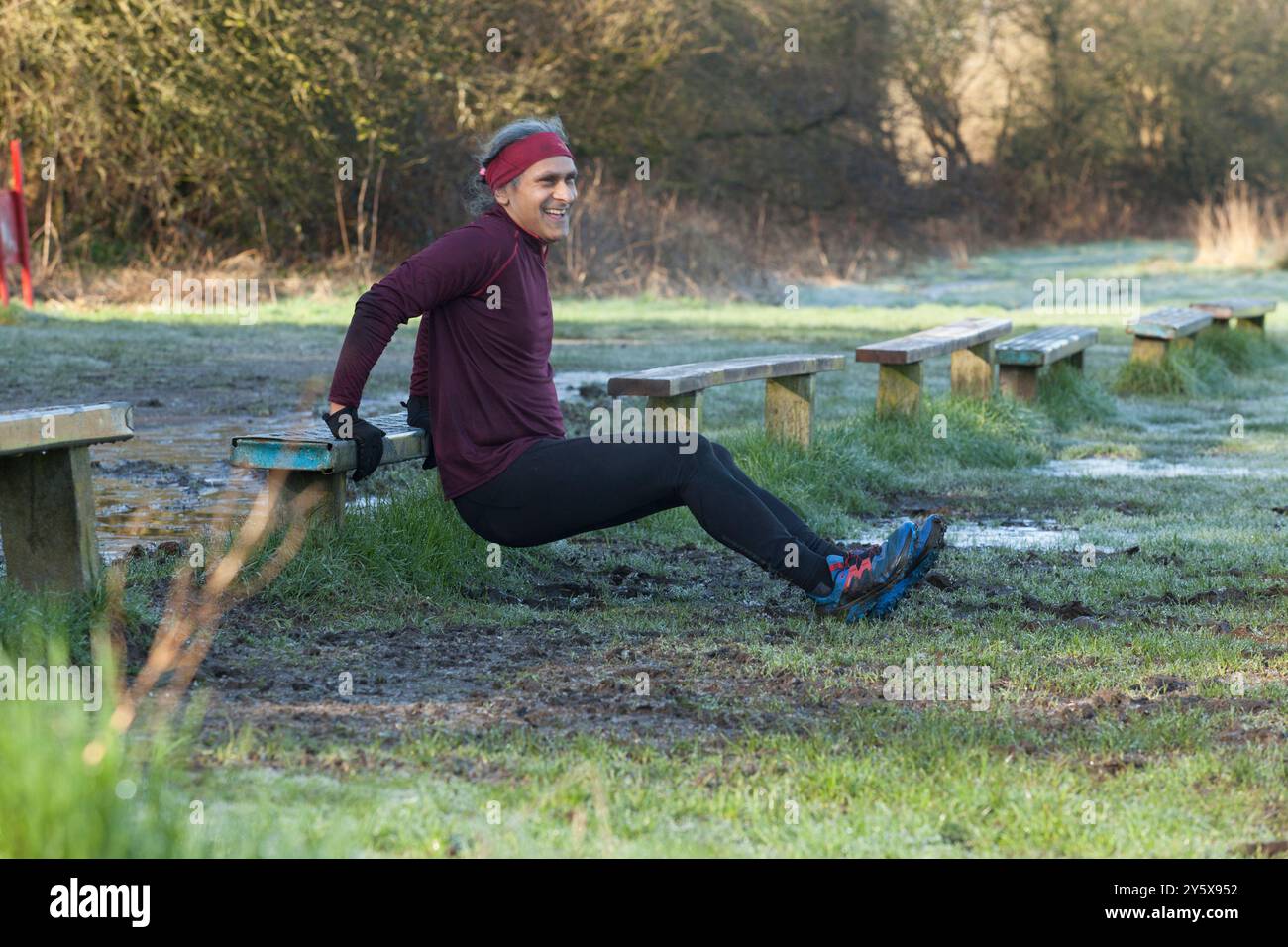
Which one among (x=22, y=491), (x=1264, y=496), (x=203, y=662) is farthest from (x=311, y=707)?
(x=1264, y=496)

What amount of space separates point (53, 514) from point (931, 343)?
206 inches

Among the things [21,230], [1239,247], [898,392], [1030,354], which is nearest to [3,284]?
[21,230]

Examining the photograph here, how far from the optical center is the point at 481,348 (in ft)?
16.1

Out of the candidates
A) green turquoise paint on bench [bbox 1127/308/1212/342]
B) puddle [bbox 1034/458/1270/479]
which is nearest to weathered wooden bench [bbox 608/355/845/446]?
puddle [bbox 1034/458/1270/479]

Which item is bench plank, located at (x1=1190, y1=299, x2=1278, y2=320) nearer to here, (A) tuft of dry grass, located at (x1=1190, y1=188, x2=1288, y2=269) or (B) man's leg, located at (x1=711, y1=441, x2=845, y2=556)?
(B) man's leg, located at (x1=711, y1=441, x2=845, y2=556)

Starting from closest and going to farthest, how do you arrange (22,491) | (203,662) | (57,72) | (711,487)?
(203,662)
(22,491)
(711,487)
(57,72)

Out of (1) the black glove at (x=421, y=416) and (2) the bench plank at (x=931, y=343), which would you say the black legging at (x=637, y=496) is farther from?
(2) the bench plank at (x=931, y=343)

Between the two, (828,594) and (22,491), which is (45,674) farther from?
(828,594)

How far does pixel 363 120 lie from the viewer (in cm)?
1847

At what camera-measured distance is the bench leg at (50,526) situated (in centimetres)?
441

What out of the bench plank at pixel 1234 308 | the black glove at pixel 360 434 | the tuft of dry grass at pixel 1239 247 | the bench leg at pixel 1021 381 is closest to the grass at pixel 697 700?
the black glove at pixel 360 434

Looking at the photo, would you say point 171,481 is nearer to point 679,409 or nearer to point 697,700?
point 679,409

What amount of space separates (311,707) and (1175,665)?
7.69 feet

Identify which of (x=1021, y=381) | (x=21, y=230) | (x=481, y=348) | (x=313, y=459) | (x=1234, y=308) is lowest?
(x=1021, y=381)
